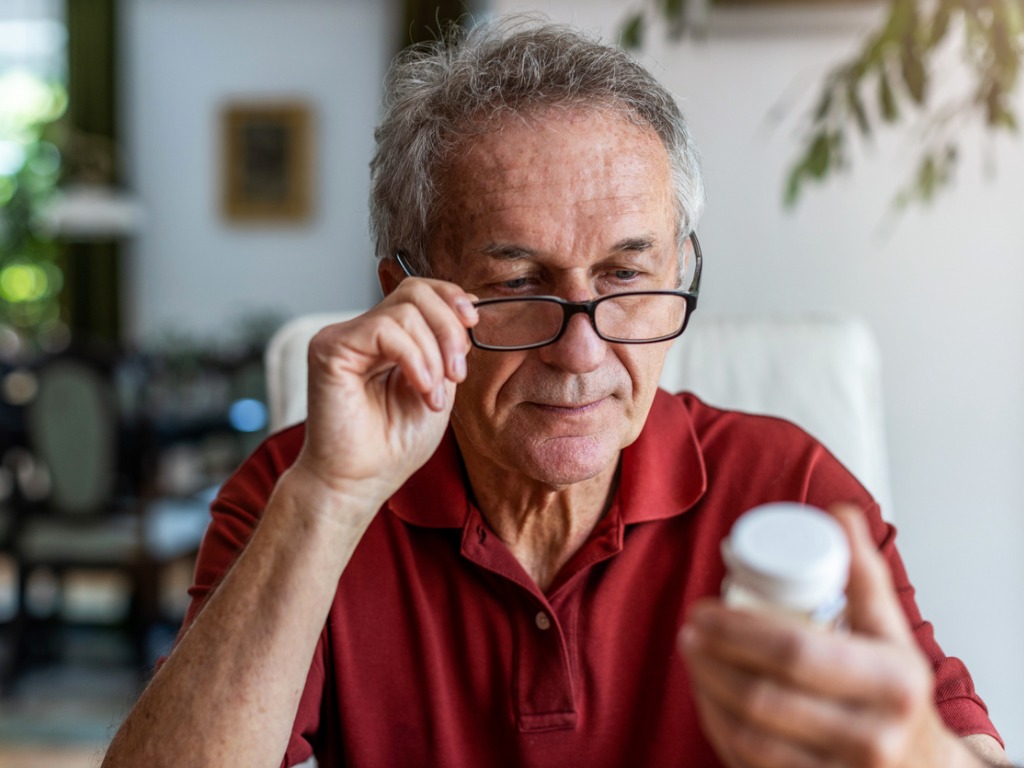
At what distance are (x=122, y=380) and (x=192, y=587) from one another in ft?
11.2

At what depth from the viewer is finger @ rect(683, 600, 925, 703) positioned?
507 millimetres

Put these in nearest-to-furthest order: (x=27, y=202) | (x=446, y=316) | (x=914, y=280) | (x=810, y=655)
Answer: (x=810, y=655) → (x=446, y=316) → (x=914, y=280) → (x=27, y=202)

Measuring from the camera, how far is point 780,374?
157cm

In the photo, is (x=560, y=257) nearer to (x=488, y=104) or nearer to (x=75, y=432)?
(x=488, y=104)

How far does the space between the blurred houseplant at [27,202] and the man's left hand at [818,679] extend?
6.53m

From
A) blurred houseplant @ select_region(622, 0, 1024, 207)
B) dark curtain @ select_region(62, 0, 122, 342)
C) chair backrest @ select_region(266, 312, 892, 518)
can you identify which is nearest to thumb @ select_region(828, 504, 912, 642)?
chair backrest @ select_region(266, 312, 892, 518)

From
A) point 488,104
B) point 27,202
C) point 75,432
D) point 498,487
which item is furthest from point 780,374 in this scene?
point 27,202

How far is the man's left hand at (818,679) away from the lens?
→ 0.51 m

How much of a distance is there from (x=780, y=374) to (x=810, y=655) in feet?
3.62

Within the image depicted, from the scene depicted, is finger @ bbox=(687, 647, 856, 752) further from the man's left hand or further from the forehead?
the forehead

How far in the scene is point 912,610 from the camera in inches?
44.0

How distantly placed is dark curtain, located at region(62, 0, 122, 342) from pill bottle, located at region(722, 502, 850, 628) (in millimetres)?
6635

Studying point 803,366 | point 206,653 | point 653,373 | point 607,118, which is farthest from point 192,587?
point 803,366

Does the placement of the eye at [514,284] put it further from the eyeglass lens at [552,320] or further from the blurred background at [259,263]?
the blurred background at [259,263]
